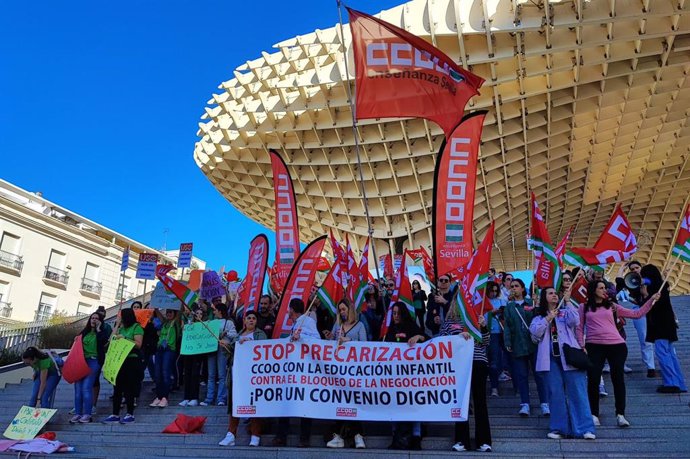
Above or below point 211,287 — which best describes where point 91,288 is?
above

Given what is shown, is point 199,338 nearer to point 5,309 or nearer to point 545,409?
point 545,409

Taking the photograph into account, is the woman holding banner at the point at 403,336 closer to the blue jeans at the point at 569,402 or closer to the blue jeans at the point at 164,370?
the blue jeans at the point at 569,402

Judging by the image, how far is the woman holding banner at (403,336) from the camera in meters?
5.46

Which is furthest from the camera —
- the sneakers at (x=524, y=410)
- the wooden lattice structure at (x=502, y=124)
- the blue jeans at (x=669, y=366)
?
the wooden lattice structure at (x=502, y=124)

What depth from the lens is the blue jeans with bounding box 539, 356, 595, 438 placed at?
5227 millimetres

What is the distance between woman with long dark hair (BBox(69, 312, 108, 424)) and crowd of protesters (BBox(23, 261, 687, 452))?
1cm

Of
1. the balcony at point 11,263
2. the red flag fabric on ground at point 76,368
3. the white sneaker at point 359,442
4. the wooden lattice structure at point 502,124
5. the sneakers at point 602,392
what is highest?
the wooden lattice structure at point 502,124

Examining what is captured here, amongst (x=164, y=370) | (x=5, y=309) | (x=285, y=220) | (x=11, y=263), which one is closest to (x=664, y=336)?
(x=285, y=220)

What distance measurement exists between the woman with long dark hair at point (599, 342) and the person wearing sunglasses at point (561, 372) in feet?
0.76

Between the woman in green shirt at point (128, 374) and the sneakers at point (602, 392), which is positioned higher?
the woman in green shirt at point (128, 374)

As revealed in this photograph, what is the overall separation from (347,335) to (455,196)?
266 centimetres

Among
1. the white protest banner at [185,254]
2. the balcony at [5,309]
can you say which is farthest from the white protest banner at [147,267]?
the balcony at [5,309]

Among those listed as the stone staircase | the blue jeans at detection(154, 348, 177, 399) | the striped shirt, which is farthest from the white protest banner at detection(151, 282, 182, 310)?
the striped shirt

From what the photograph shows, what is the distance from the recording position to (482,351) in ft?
18.4
